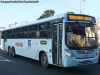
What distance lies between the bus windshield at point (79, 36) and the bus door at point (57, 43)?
0.64 meters

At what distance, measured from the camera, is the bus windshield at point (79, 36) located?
9312 millimetres

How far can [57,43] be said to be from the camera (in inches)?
397

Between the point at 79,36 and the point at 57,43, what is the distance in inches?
52.0

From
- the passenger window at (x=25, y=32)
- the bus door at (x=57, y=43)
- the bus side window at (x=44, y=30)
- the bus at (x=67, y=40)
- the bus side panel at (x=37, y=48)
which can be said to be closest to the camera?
the bus at (x=67, y=40)

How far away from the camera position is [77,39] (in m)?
9.32

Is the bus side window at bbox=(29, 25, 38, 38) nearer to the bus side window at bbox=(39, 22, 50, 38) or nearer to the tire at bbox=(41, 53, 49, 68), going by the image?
the bus side window at bbox=(39, 22, 50, 38)

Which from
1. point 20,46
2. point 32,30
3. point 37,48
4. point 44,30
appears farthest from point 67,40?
point 20,46

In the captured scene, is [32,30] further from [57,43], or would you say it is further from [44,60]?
[57,43]

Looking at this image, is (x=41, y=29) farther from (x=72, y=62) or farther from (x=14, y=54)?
(x=14, y=54)

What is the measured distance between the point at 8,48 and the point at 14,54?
214cm

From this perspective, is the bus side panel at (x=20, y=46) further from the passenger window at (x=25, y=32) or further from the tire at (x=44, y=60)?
the tire at (x=44, y=60)

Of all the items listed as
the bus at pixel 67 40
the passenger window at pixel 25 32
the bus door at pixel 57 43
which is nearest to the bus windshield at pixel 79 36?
the bus at pixel 67 40

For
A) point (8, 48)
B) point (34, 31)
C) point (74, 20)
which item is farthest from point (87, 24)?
point (8, 48)

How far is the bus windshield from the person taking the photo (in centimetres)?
931
